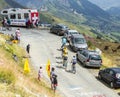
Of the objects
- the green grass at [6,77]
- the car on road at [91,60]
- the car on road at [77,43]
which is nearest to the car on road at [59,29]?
the car on road at [77,43]

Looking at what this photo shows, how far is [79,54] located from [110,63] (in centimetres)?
738

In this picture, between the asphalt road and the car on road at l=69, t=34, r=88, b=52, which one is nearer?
the asphalt road

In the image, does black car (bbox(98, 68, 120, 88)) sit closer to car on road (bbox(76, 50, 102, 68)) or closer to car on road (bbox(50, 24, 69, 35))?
car on road (bbox(76, 50, 102, 68))

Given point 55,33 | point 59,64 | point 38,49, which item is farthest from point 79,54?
point 55,33

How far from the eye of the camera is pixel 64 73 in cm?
3994

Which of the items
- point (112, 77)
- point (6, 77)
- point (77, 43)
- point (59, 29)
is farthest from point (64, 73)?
point (59, 29)

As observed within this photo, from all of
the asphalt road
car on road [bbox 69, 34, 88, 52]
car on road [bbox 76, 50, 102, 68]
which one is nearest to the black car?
the asphalt road

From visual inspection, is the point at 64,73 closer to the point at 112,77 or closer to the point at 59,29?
the point at 112,77

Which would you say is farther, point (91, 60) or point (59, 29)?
point (59, 29)

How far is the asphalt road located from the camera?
3391 cm

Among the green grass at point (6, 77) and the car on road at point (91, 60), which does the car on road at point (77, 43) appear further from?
the green grass at point (6, 77)

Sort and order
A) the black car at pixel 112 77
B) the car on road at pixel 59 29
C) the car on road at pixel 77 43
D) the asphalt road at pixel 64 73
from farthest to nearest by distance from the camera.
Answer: the car on road at pixel 59 29 → the car on road at pixel 77 43 → the black car at pixel 112 77 → the asphalt road at pixel 64 73

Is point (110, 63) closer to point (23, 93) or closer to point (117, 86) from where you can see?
point (117, 86)

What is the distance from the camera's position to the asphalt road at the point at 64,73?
33906 mm
